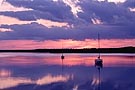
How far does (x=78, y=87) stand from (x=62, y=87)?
1.32 m

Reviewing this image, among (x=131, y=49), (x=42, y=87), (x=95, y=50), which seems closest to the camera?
(x=42, y=87)

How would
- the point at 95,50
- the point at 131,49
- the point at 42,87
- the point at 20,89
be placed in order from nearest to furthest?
the point at 20,89, the point at 42,87, the point at 131,49, the point at 95,50

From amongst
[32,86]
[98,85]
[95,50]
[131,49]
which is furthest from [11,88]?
[95,50]

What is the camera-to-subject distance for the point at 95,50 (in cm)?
19425

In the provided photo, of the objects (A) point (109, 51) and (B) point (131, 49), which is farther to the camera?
(A) point (109, 51)

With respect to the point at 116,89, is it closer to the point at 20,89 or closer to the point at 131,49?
the point at 20,89

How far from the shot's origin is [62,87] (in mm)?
33281

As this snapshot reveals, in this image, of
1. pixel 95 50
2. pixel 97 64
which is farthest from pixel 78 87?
pixel 95 50

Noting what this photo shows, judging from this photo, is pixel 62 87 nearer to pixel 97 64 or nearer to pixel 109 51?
pixel 97 64

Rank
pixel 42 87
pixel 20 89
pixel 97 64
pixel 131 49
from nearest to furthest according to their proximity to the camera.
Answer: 1. pixel 20 89
2. pixel 42 87
3. pixel 97 64
4. pixel 131 49

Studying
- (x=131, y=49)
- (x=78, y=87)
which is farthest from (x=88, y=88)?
(x=131, y=49)

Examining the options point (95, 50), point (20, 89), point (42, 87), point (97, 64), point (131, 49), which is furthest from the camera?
point (95, 50)

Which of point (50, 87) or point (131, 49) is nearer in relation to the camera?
point (50, 87)

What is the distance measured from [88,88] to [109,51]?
164 metres
